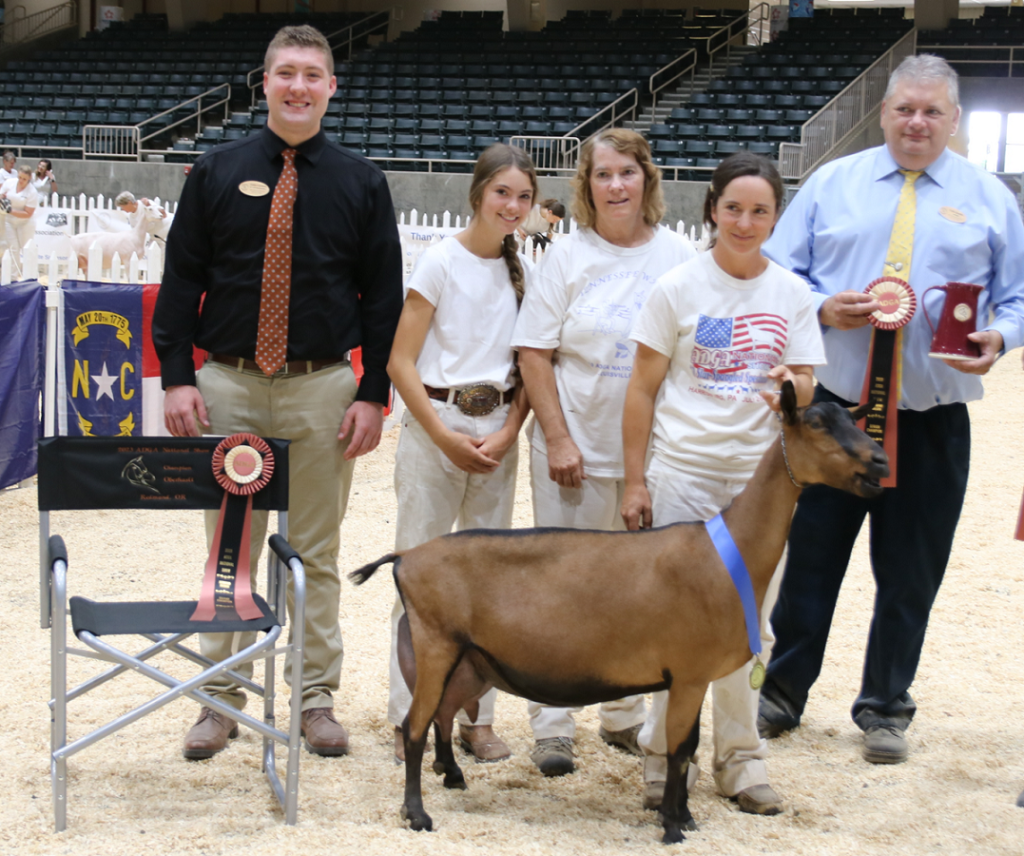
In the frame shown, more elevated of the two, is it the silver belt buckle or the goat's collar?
the silver belt buckle

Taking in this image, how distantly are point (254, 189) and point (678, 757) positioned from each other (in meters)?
2.27

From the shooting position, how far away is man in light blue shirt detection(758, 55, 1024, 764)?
357 centimetres

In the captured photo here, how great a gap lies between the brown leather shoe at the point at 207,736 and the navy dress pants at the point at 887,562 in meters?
2.04

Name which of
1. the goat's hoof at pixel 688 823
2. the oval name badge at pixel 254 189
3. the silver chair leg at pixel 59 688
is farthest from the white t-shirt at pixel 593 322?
the silver chair leg at pixel 59 688

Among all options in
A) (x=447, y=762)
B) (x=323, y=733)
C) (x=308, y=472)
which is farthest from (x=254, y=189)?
(x=447, y=762)

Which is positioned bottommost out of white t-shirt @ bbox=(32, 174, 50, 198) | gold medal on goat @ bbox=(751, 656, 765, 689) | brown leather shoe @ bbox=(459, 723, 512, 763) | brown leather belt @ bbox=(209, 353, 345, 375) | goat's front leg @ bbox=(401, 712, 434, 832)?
brown leather shoe @ bbox=(459, 723, 512, 763)

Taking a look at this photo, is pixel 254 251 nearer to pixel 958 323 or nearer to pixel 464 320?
pixel 464 320

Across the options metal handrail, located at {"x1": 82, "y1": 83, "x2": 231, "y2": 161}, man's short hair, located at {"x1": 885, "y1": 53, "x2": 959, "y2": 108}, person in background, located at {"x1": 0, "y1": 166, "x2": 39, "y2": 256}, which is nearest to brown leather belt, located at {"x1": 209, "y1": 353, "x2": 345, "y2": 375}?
man's short hair, located at {"x1": 885, "y1": 53, "x2": 959, "y2": 108}

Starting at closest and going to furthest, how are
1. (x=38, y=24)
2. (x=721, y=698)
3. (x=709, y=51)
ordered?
(x=721, y=698)
(x=709, y=51)
(x=38, y=24)

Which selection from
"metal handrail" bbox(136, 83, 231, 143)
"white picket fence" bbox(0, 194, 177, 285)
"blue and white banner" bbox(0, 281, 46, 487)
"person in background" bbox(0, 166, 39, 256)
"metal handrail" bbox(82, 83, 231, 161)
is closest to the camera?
"blue and white banner" bbox(0, 281, 46, 487)

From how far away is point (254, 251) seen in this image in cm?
350

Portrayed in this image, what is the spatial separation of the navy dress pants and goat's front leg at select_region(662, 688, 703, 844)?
107 centimetres

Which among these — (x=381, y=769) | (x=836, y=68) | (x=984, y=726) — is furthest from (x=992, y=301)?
(x=836, y=68)

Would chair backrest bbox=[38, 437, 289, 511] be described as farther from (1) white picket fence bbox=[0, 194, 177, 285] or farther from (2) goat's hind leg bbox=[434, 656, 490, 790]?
(1) white picket fence bbox=[0, 194, 177, 285]
